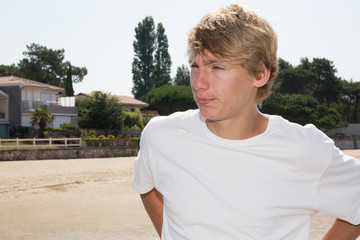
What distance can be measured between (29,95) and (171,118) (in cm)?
4199

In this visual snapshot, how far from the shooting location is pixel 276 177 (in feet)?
5.65

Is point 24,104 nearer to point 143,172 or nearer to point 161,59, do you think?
point 161,59

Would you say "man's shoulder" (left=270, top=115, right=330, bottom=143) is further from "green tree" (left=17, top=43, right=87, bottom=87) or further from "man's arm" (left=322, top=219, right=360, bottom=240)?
"green tree" (left=17, top=43, right=87, bottom=87)

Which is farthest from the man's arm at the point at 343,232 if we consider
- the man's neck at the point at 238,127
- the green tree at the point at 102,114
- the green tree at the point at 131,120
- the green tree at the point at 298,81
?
the green tree at the point at 298,81

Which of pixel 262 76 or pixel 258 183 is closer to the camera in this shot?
pixel 258 183

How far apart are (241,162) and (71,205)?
1332cm

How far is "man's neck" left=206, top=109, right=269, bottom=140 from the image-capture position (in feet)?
5.95

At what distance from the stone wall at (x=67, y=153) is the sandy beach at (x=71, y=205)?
1.70 metres

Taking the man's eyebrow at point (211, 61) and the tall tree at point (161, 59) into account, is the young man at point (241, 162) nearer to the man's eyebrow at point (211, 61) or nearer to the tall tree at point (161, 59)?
the man's eyebrow at point (211, 61)

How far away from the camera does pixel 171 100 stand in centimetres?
6481

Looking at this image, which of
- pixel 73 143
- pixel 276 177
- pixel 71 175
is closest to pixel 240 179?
pixel 276 177

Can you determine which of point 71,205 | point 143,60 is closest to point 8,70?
point 143,60

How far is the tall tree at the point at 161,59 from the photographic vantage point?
233 ft

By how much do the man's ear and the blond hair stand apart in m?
0.05
